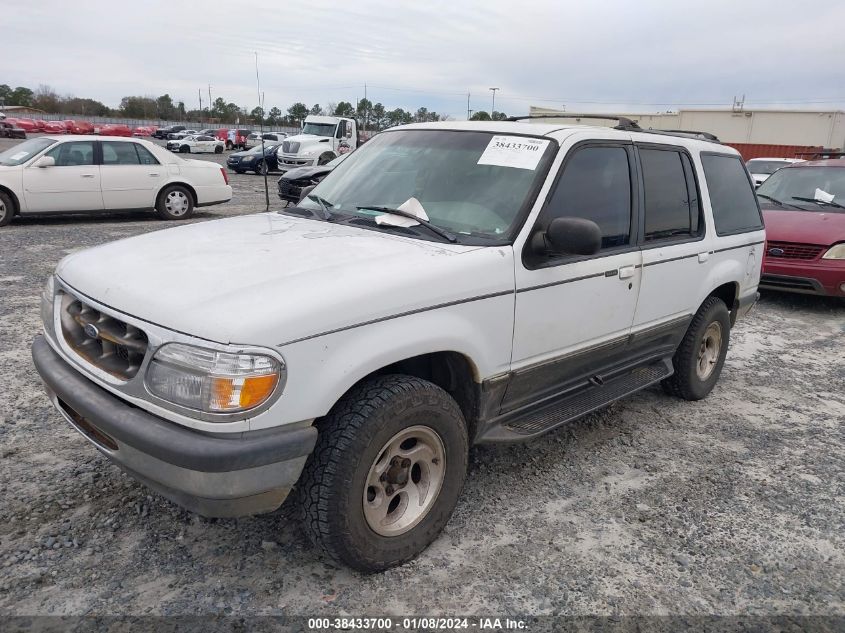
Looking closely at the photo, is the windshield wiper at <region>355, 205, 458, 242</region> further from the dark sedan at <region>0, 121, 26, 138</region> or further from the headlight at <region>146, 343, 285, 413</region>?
the dark sedan at <region>0, 121, 26, 138</region>

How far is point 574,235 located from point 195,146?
138 feet

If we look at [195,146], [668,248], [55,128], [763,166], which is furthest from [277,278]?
[55,128]

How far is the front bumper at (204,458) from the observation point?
7.13ft

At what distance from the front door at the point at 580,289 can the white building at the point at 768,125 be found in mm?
25779

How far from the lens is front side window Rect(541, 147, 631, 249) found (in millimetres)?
3309

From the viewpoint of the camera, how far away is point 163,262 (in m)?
2.78

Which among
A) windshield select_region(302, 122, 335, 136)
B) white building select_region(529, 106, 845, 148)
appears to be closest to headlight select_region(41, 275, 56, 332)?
windshield select_region(302, 122, 335, 136)

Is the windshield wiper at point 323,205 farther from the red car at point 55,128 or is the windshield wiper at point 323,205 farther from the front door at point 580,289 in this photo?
the red car at point 55,128

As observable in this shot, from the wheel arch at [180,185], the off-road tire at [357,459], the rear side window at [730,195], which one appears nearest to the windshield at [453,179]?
the off-road tire at [357,459]

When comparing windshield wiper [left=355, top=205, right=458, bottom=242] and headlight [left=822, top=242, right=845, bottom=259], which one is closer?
windshield wiper [left=355, top=205, right=458, bottom=242]

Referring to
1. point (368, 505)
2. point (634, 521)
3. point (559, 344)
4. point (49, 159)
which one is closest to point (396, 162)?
point (559, 344)

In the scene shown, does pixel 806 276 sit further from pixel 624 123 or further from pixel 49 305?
pixel 49 305

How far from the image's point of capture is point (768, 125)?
29.0 meters

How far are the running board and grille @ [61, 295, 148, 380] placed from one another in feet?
5.15
